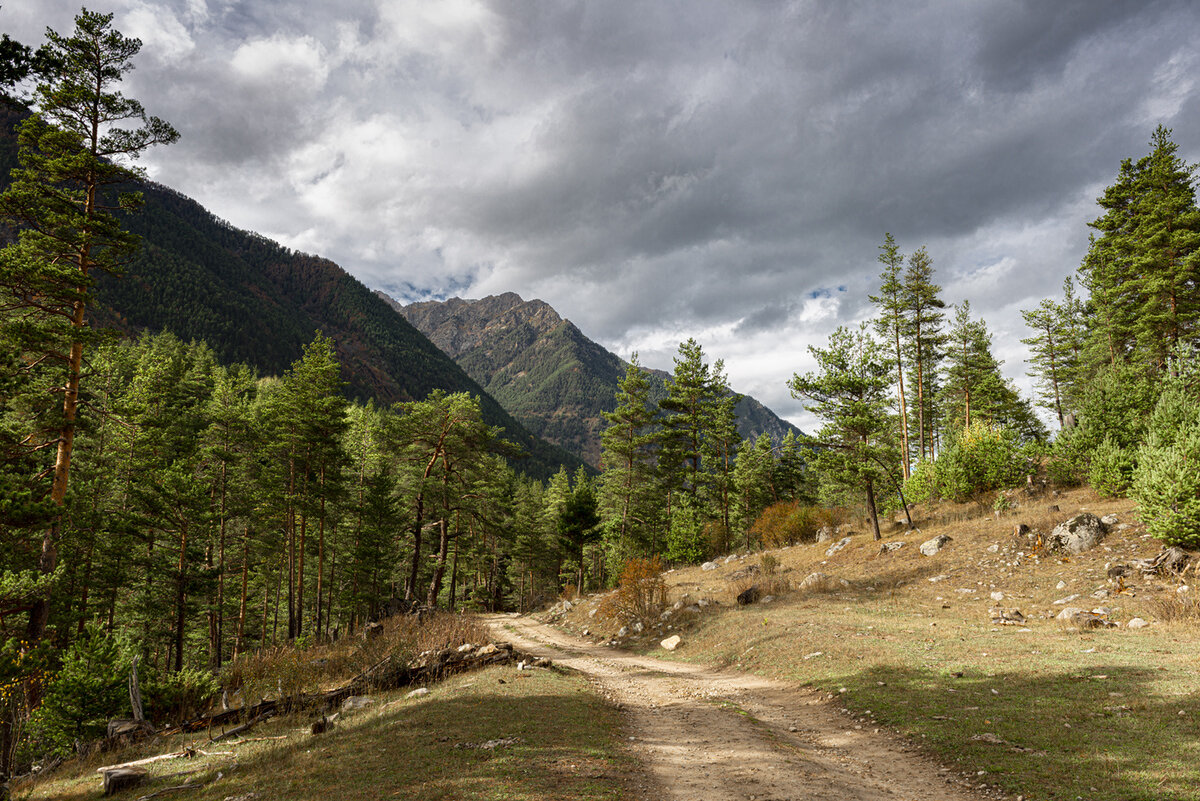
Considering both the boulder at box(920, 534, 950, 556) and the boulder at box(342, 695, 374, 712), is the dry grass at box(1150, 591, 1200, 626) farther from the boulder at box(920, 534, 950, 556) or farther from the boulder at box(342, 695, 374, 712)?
the boulder at box(342, 695, 374, 712)

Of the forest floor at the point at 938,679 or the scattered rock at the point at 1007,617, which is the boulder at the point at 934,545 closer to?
the forest floor at the point at 938,679

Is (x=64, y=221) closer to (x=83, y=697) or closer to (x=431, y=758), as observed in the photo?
(x=83, y=697)

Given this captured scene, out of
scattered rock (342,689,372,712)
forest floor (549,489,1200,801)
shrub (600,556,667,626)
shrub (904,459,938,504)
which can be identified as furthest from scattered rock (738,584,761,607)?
shrub (904,459,938,504)

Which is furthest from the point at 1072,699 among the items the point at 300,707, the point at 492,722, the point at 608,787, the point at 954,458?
the point at 954,458

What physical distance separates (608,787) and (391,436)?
2385cm

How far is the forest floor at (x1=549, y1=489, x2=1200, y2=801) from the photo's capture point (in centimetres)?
634

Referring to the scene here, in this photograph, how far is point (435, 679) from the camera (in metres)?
13.0

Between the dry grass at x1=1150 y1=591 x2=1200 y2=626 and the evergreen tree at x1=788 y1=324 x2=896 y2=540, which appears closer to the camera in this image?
the dry grass at x1=1150 y1=591 x2=1200 y2=626

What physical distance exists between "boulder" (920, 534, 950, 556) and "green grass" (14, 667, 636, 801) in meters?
18.3

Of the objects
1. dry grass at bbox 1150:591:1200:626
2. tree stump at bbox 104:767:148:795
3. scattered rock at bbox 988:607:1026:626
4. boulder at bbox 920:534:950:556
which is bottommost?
scattered rock at bbox 988:607:1026:626

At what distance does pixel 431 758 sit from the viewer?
7082mm

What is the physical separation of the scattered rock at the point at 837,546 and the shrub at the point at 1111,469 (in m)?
10.8

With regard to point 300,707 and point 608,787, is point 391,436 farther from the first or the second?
point 608,787

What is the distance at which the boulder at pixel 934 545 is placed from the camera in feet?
71.6
